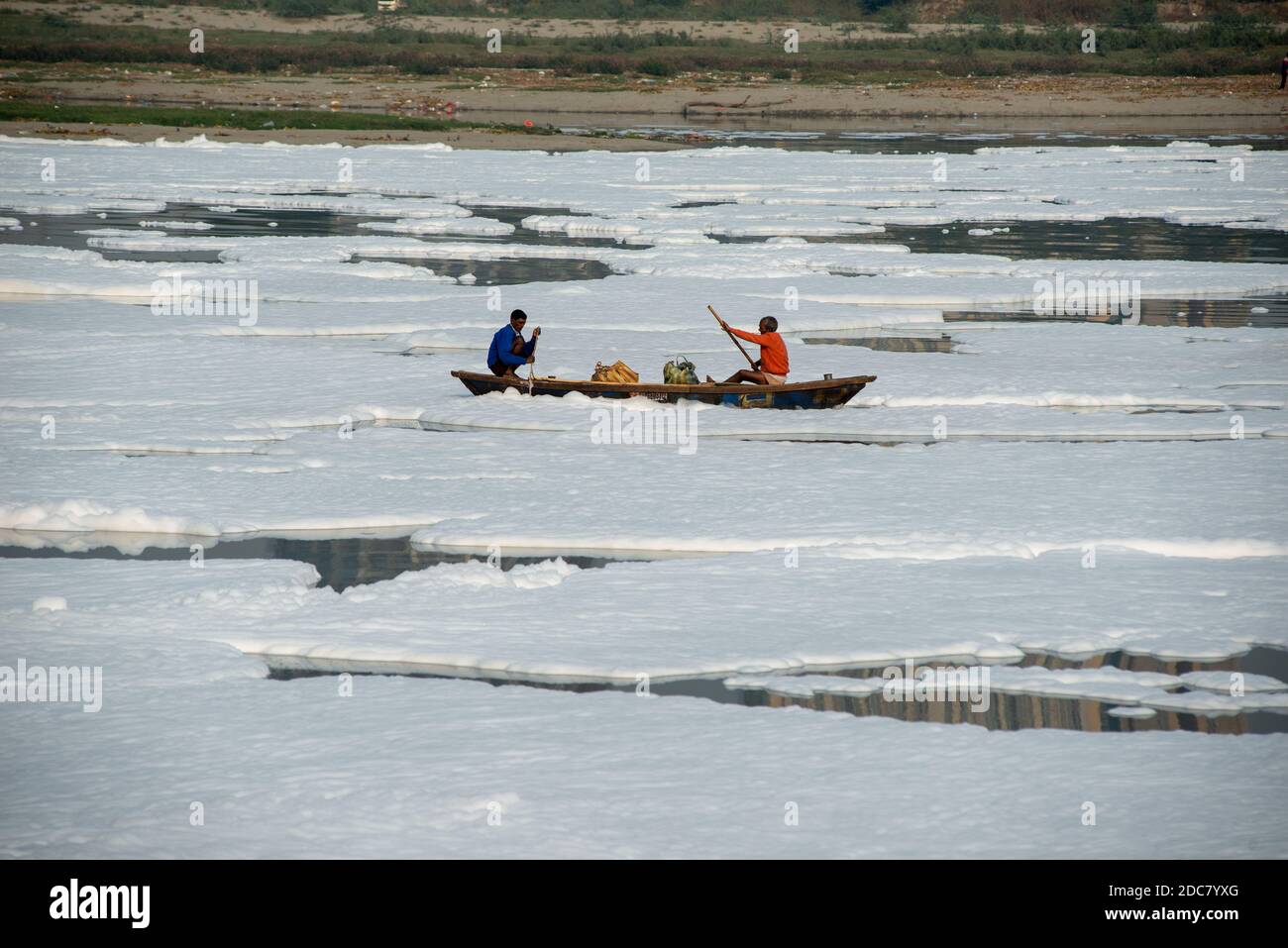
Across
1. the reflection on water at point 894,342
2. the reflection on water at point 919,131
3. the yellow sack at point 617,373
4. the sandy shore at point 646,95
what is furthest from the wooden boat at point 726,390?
the sandy shore at point 646,95

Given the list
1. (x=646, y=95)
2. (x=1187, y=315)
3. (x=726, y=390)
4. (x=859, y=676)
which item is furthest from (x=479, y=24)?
(x=859, y=676)

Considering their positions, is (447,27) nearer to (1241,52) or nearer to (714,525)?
(1241,52)

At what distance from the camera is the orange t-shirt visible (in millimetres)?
13719

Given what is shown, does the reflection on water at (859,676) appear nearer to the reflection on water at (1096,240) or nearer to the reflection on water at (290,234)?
the reflection on water at (290,234)

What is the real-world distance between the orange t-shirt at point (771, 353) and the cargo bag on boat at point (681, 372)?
1.88ft

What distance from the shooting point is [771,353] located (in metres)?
13.8

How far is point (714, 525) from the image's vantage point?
1002 cm

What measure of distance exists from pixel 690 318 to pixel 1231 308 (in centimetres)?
725

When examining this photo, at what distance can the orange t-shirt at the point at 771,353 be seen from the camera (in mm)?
13719

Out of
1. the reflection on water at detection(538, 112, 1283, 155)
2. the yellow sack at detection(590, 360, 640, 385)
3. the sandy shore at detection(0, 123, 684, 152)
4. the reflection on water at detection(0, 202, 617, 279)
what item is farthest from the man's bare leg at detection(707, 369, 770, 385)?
the reflection on water at detection(538, 112, 1283, 155)

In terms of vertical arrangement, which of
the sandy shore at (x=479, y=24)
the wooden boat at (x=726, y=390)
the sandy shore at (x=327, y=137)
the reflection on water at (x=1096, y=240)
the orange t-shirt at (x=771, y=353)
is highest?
the sandy shore at (x=479, y=24)

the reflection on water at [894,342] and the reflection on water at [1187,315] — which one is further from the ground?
the reflection on water at [1187,315]

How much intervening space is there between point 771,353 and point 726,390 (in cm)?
62
